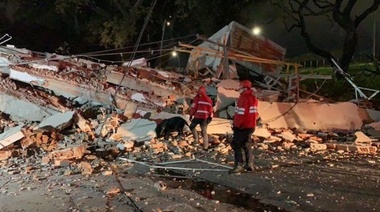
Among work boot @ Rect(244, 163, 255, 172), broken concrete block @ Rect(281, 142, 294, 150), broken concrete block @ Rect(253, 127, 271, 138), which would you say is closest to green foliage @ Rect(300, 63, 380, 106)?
broken concrete block @ Rect(253, 127, 271, 138)

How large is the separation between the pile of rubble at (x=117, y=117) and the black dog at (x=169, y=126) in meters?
0.19

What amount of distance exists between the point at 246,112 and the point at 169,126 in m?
4.24

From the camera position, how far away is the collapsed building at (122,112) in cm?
1053

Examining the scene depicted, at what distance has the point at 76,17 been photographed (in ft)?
99.3

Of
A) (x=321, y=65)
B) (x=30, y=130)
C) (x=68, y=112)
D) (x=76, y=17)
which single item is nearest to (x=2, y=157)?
(x=30, y=130)

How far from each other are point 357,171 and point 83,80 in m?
9.24

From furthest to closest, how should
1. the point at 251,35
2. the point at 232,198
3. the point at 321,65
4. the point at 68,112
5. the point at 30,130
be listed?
the point at 321,65
the point at 251,35
the point at 68,112
the point at 30,130
the point at 232,198

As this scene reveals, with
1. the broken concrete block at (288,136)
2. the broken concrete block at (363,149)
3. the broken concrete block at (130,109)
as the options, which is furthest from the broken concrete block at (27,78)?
the broken concrete block at (363,149)

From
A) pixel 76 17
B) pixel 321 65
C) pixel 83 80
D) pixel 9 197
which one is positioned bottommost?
pixel 9 197

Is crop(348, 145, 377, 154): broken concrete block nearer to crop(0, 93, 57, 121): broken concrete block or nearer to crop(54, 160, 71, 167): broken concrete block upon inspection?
crop(54, 160, 71, 167): broken concrete block

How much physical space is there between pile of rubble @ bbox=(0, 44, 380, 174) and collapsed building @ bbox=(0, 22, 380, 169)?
3cm

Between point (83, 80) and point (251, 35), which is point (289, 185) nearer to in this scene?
point (83, 80)

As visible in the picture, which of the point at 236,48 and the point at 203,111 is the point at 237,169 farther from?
the point at 236,48

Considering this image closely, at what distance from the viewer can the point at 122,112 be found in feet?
43.8
